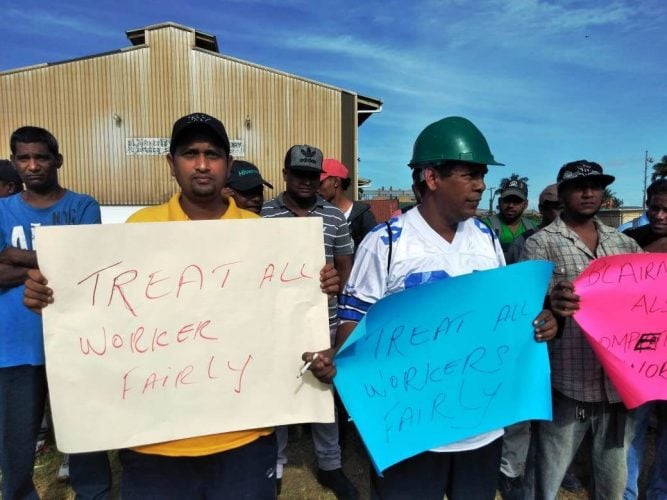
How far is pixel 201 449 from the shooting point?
160 cm

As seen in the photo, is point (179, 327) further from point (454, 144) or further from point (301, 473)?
point (301, 473)

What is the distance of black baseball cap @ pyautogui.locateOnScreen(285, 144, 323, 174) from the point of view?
123 inches

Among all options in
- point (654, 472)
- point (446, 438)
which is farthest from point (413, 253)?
point (654, 472)

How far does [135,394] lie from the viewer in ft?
5.08

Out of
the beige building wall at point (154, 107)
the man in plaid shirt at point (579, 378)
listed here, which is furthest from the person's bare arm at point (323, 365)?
the beige building wall at point (154, 107)

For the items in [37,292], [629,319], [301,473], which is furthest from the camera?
[301,473]

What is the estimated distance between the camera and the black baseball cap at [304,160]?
312 centimetres

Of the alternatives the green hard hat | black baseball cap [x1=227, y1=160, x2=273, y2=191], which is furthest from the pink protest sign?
black baseball cap [x1=227, y1=160, x2=273, y2=191]

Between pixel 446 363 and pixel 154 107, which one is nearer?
pixel 446 363

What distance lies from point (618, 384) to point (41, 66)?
80.4 ft

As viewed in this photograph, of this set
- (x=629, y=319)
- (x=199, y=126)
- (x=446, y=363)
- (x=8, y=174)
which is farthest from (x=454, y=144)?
(x=8, y=174)

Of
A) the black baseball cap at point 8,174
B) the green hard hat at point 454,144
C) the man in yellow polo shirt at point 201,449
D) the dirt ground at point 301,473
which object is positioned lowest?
the dirt ground at point 301,473

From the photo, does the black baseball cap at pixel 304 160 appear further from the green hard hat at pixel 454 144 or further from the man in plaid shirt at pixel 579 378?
the man in plaid shirt at pixel 579 378

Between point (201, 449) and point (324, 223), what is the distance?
6.16ft
